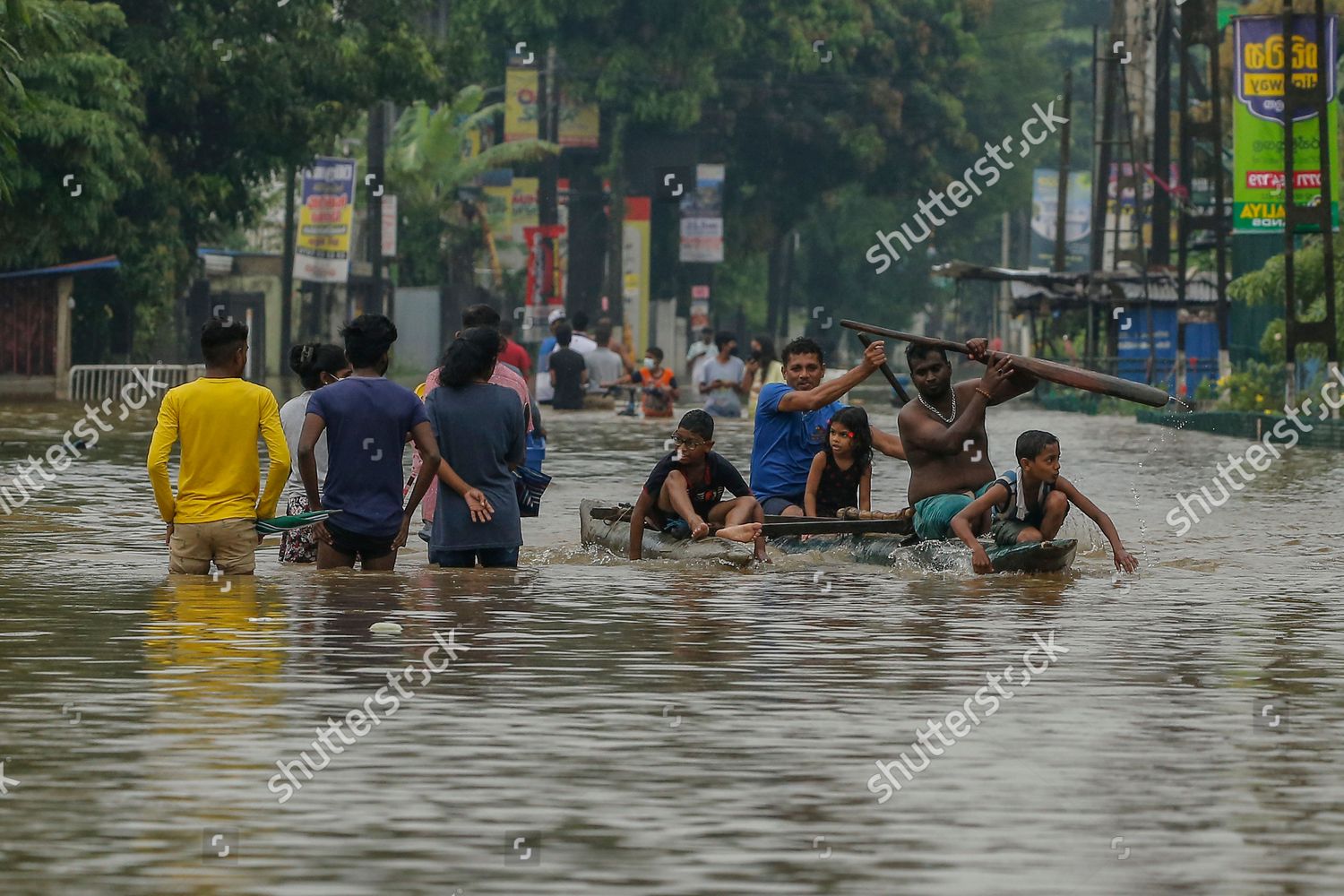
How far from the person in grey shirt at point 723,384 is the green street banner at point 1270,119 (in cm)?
686

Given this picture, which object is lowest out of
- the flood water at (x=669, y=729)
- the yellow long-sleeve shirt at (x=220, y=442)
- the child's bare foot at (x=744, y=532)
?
the flood water at (x=669, y=729)

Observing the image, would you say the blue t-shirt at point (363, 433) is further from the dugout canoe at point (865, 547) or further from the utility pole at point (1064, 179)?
the utility pole at point (1064, 179)

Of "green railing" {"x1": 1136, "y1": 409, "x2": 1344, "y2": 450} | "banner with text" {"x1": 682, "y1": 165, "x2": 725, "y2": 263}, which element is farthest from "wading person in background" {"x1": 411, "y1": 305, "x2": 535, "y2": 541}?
"banner with text" {"x1": 682, "y1": 165, "x2": 725, "y2": 263}

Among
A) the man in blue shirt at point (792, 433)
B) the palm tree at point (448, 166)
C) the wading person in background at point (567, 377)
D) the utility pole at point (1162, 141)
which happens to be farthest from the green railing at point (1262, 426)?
the palm tree at point (448, 166)

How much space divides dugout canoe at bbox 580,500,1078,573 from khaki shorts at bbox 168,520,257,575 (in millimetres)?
3070

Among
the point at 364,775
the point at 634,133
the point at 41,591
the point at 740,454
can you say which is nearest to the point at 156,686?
the point at 364,775

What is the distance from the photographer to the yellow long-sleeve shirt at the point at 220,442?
1236 cm

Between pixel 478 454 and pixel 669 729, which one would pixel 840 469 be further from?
pixel 669 729

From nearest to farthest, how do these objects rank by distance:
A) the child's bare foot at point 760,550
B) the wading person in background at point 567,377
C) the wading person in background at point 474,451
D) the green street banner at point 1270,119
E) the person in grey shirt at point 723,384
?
1. the wading person in background at point 474,451
2. the child's bare foot at point 760,550
3. the green street banner at point 1270,119
4. the person in grey shirt at point 723,384
5. the wading person in background at point 567,377

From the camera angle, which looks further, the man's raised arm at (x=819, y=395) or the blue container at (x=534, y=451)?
the blue container at (x=534, y=451)

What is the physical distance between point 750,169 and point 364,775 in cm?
6412

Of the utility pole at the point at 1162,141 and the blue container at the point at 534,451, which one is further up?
the utility pole at the point at 1162,141

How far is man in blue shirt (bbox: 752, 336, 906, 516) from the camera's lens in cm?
1543

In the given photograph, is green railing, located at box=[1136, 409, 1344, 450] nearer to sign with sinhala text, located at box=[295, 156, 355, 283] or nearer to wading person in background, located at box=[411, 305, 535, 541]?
wading person in background, located at box=[411, 305, 535, 541]
